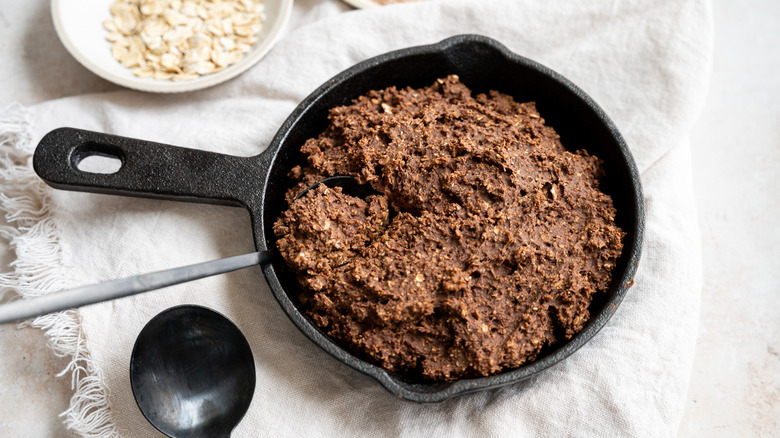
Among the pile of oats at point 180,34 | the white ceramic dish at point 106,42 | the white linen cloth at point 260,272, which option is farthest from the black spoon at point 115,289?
the pile of oats at point 180,34

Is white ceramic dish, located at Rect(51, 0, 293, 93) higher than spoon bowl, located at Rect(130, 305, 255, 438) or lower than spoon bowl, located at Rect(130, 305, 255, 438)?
higher

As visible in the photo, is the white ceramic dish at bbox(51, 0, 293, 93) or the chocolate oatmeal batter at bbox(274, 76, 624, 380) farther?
the white ceramic dish at bbox(51, 0, 293, 93)

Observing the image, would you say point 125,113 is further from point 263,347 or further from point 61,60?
point 263,347

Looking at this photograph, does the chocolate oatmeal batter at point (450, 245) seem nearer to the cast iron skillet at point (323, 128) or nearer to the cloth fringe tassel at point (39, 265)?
the cast iron skillet at point (323, 128)

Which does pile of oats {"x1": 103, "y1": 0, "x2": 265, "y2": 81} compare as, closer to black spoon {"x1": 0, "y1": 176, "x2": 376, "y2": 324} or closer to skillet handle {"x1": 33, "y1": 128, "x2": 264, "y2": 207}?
skillet handle {"x1": 33, "y1": 128, "x2": 264, "y2": 207}

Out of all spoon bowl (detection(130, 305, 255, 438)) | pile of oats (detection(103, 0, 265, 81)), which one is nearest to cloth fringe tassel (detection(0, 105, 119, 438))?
spoon bowl (detection(130, 305, 255, 438))

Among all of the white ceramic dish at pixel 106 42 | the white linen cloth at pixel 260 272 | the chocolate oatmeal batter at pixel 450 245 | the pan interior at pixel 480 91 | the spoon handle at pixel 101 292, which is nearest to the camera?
the spoon handle at pixel 101 292
